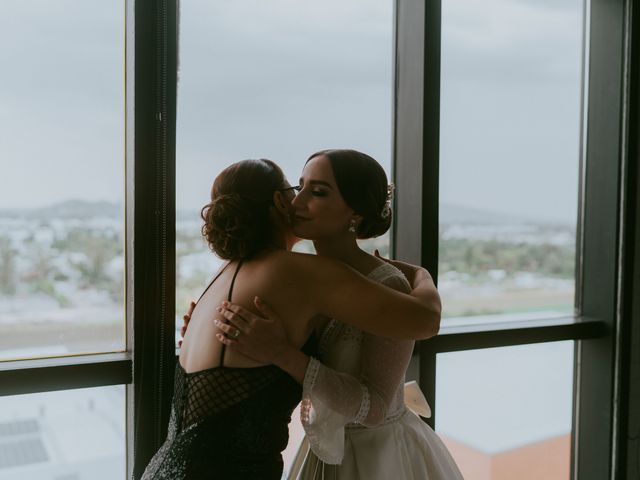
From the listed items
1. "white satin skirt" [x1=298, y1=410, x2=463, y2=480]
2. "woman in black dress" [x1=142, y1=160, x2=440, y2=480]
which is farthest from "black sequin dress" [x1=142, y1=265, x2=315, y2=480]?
"white satin skirt" [x1=298, y1=410, x2=463, y2=480]

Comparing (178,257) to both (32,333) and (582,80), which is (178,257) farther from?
(582,80)

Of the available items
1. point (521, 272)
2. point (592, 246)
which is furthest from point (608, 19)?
point (521, 272)

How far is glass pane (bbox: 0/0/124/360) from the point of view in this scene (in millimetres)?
1645

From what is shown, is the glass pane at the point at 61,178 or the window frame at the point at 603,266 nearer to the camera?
the glass pane at the point at 61,178

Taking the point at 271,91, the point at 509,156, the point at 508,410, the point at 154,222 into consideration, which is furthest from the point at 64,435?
the point at 509,156

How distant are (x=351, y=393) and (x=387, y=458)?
233mm

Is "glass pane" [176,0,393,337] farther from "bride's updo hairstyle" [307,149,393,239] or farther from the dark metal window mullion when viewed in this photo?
"bride's updo hairstyle" [307,149,393,239]

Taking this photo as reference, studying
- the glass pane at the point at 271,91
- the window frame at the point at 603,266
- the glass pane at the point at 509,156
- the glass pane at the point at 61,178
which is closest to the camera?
the glass pane at the point at 61,178

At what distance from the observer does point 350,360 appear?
1483mm

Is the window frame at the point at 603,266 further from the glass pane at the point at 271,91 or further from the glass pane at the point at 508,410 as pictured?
Result: the glass pane at the point at 271,91

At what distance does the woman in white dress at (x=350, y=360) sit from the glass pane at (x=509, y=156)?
81cm

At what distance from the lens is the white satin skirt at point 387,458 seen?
1.50m

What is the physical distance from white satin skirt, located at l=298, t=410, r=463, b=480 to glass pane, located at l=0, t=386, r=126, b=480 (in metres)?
0.60

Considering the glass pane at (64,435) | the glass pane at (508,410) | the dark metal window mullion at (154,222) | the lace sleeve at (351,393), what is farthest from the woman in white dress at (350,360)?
the glass pane at (508,410)
